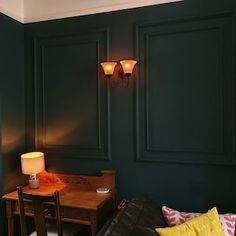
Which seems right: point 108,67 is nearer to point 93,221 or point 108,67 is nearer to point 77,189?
point 77,189

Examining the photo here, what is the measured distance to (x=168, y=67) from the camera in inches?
97.2

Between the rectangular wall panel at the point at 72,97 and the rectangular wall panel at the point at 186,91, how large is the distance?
16.5 inches

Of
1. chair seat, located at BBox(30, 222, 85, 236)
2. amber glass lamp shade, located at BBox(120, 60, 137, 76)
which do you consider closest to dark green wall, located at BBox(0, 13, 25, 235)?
chair seat, located at BBox(30, 222, 85, 236)

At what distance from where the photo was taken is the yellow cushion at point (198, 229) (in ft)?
5.32

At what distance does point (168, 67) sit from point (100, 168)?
1.23 metres

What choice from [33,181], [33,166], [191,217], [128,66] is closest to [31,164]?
[33,166]

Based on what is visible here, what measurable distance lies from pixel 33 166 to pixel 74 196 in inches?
20.5

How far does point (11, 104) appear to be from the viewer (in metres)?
2.79

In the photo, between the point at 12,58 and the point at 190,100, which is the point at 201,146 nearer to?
the point at 190,100

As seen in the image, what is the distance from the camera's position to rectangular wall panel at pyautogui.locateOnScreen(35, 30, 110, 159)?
2.68 meters

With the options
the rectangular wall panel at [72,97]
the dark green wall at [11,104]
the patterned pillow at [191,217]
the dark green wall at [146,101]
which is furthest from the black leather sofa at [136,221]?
the dark green wall at [11,104]

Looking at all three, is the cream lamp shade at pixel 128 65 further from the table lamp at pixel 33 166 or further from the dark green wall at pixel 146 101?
the table lamp at pixel 33 166

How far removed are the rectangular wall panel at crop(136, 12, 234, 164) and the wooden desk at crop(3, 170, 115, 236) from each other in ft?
1.73

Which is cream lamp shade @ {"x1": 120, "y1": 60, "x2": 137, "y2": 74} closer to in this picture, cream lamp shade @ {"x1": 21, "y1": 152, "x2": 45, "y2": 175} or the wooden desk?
the wooden desk
